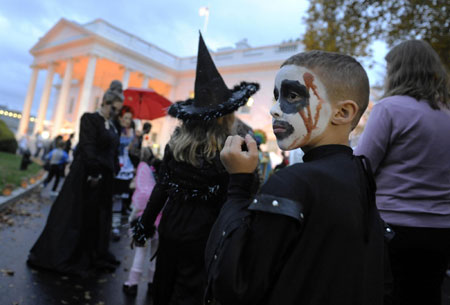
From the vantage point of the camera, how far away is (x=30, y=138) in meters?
31.3

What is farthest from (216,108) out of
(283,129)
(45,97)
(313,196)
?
(45,97)

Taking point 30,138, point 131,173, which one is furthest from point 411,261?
point 30,138

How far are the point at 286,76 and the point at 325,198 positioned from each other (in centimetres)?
48

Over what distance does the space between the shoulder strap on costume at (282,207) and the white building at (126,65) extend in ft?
79.2

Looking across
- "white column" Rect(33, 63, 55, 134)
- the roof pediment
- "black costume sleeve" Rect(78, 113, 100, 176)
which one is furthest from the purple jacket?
"white column" Rect(33, 63, 55, 134)

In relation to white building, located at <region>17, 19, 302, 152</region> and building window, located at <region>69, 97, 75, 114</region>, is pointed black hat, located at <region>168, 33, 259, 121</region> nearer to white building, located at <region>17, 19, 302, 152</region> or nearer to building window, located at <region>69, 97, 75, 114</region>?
white building, located at <region>17, 19, 302, 152</region>

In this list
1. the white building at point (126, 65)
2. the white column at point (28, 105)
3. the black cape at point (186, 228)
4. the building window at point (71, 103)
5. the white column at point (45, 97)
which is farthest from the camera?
the building window at point (71, 103)

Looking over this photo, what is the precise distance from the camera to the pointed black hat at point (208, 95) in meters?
2.37

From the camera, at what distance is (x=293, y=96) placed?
1269 mm

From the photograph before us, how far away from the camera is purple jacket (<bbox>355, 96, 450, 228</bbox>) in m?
1.83

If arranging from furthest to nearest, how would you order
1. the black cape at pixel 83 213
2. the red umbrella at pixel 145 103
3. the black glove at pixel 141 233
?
the red umbrella at pixel 145 103 → the black cape at pixel 83 213 → the black glove at pixel 141 233

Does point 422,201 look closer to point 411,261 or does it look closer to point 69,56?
point 411,261

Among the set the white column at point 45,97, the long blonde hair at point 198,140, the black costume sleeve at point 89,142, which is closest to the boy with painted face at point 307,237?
the long blonde hair at point 198,140

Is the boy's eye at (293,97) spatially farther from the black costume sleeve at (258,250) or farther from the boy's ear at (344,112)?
the black costume sleeve at (258,250)
